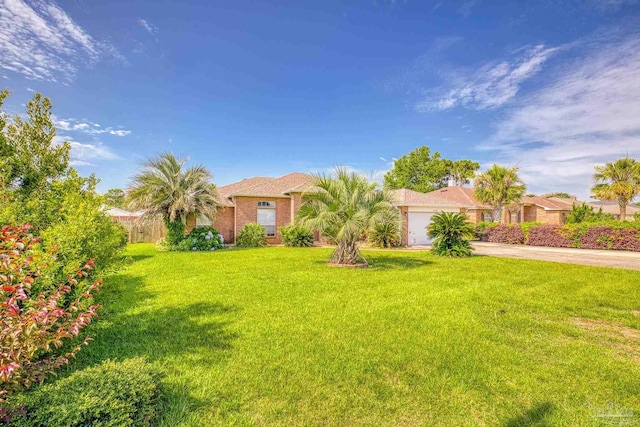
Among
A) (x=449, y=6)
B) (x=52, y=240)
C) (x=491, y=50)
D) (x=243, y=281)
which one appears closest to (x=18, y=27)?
(x=52, y=240)

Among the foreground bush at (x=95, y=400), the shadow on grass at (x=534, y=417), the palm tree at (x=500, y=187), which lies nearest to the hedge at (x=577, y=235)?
the palm tree at (x=500, y=187)

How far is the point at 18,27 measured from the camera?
715 centimetres

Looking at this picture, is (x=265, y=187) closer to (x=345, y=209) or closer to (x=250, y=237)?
(x=250, y=237)

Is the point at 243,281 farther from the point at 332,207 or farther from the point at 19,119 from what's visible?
the point at 19,119

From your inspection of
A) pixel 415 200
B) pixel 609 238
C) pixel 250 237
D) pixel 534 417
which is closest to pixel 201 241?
pixel 250 237

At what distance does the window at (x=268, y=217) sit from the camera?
21.0 m

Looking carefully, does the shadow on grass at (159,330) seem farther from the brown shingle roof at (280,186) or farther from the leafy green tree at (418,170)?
the leafy green tree at (418,170)

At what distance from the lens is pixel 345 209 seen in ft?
36.6

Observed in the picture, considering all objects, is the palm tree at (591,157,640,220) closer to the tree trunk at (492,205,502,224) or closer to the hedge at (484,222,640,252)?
the tree trunk at (492,205,502,224)

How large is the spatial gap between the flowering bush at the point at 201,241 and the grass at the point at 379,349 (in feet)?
28.3

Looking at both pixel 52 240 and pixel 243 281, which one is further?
pixel 243 281

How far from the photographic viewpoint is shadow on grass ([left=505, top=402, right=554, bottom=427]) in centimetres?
272

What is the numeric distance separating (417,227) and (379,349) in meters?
18.2

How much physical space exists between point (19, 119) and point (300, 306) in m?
8.13
